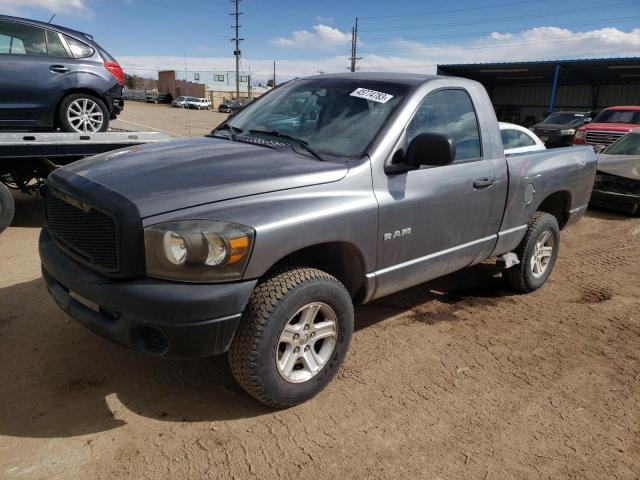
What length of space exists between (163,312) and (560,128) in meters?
19.6

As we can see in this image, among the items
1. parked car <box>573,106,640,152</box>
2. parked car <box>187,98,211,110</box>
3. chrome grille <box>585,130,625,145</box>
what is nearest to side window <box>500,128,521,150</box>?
parked car <box>573,106,640,152</box>

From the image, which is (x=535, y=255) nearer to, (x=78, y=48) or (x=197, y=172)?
(x=197, y=172)

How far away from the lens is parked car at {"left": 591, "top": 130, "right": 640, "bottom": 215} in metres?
8.41

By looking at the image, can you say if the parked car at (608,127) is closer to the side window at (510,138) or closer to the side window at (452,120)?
the side window at (510,138)

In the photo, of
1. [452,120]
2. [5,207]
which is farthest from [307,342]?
[5,207]

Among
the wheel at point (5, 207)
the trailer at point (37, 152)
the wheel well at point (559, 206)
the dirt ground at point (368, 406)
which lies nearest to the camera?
the dirt ground at point (368, 406)

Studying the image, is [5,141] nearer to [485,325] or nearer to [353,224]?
[353,224]

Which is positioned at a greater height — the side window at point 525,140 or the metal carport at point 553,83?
the metal carport at point 553,83

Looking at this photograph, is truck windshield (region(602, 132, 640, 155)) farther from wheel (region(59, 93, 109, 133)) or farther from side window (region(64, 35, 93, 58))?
side window (region(64, 35, 93, 58))

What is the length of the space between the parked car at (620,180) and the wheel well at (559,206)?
14.3ft

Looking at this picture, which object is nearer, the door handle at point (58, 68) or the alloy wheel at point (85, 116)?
the door handle at point (58, 68)

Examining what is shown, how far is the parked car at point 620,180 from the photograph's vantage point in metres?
8.41

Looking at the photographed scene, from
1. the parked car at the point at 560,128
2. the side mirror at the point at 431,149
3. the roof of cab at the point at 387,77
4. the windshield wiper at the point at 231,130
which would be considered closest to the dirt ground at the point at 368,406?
the side mirror at the point at 431,149

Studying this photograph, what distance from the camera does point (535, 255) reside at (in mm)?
4656
